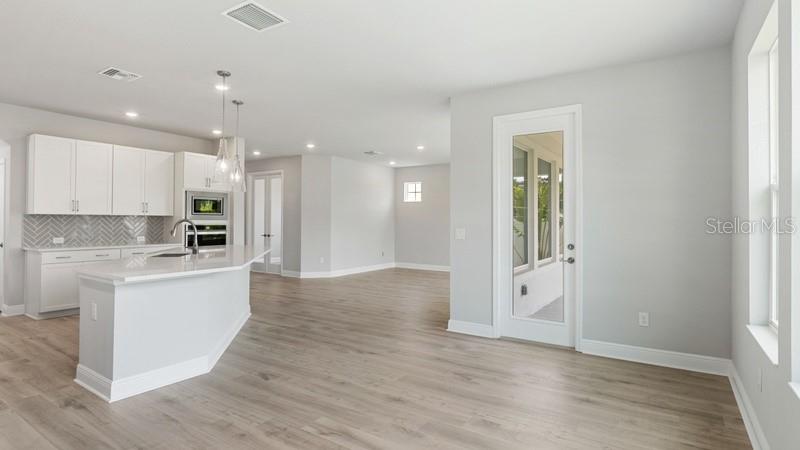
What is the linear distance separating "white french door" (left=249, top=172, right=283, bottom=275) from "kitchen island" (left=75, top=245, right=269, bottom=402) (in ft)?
20.1

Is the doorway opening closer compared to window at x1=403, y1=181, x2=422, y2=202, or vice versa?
the doorway opening

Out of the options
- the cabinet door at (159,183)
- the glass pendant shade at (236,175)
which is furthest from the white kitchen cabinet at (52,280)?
the glass pendant shade at (236,175)

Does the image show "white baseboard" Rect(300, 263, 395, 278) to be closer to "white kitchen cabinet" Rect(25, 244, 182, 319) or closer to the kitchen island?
"white kitchen cabinet" Rect(25, 244, 182, 319)

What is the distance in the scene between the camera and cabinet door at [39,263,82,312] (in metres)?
5.18

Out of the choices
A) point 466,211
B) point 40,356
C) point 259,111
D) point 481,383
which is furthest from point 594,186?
point 40,356

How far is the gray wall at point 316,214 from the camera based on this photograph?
9109mm

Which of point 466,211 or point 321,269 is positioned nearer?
point 466,211

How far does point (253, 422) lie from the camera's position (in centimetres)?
258

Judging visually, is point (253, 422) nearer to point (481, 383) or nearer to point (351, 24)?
point (481, 383)

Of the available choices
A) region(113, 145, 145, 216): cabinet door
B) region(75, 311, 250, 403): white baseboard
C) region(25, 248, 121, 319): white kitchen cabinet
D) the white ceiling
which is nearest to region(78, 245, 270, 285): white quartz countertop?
region(75, 311, 250, 403): white baseboard

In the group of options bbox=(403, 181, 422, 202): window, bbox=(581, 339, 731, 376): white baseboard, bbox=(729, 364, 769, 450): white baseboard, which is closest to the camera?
bbox=(729, 364, 769, 450): white baseboard

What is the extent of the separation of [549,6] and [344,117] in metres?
3.53

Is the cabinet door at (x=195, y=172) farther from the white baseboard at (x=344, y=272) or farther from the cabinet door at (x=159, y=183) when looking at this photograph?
the white baseboard at (x=344, y=272)

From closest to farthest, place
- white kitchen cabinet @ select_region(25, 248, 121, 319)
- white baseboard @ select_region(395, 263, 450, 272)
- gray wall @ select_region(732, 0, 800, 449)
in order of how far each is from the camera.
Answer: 1. gray wall @ select_region(732, 0, 800, 449)
2. white kitchen cabinet @ select_region(25, 248, 121, 319)
3. white baseboard @ select_region(395, 263, 450, 272)
